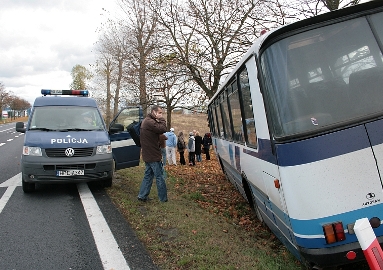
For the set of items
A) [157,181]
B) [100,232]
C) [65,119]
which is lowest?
[100,232]

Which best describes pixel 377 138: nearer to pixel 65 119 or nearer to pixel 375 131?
pixel 375 131

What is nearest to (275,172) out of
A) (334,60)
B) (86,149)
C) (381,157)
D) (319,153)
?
(319,153)

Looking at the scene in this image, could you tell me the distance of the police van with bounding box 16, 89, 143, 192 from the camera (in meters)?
7.43

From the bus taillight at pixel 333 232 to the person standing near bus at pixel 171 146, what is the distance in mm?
12757

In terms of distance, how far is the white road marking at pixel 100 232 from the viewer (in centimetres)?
412

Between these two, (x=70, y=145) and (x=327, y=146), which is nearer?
(x=327, y=146)

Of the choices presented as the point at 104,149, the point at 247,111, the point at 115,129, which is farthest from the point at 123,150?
the point at 247,111

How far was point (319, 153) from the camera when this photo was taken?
10.1 ft

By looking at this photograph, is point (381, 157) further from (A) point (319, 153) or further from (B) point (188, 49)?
(B) point (188, 49)

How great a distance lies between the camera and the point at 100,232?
5.20 meters

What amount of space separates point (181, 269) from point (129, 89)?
22270 mm

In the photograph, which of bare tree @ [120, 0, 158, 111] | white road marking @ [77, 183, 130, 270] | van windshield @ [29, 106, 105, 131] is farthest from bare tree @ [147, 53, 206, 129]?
white road marking @ [77, 183, 130, 270]

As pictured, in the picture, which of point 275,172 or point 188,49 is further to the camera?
point 188,49

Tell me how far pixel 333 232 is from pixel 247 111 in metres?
2.00
